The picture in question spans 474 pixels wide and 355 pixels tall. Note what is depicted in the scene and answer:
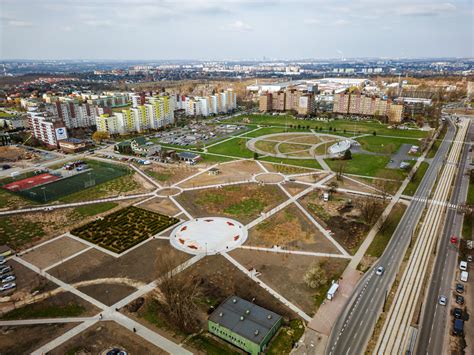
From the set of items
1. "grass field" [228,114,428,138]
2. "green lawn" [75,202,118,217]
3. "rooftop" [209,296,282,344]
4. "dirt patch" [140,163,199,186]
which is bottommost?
"green lawn" [75,202,118,217]

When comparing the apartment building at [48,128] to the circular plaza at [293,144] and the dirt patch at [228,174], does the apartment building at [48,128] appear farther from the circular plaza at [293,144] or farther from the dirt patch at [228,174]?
the circular plaza at [293,144]

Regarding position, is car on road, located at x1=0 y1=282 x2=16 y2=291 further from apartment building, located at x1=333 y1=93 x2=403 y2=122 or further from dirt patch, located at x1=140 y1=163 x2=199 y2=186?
apartment building, located at x1=333 y1=93 x2=403 y2=122

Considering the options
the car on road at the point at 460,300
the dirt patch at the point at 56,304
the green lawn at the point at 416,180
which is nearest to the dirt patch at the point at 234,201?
the dirt patch at the point at 56,304

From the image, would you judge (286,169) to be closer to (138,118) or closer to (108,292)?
(108,292)

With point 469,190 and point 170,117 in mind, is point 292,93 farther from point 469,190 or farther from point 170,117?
point 469,190

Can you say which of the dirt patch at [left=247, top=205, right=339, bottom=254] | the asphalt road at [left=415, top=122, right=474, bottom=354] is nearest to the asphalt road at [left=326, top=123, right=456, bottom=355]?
the asphalt road at [left=415, top=122, right=474, bottom=354]

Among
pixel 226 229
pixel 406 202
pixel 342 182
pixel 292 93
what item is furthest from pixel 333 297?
pixel 292 93
